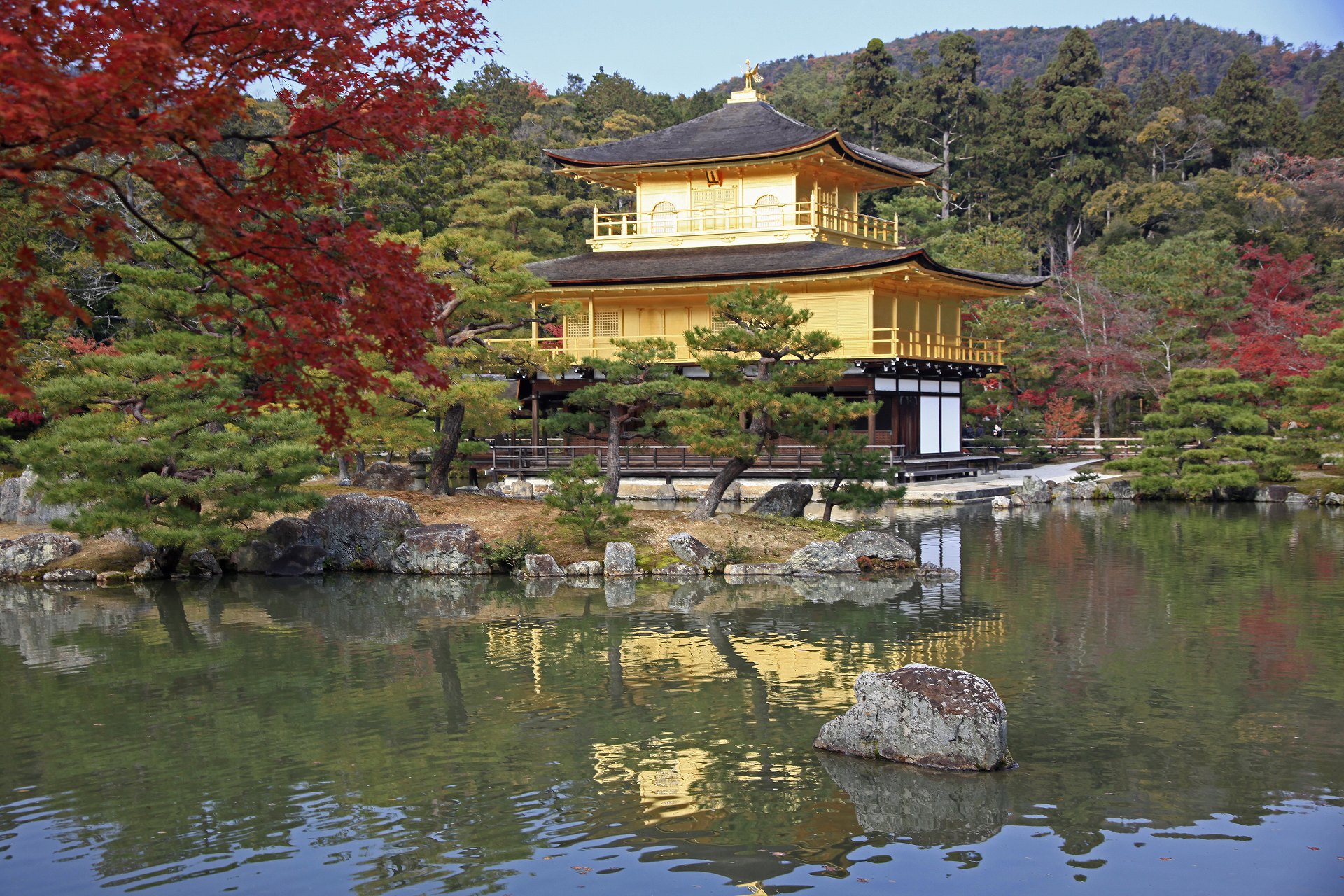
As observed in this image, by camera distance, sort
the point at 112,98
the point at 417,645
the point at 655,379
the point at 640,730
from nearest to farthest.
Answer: the point at 112,98
the point at 640,730
the point at 417,645
the point at 655,379

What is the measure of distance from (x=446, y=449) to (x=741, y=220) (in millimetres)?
15705

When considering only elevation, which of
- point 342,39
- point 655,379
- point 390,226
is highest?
point 390,226

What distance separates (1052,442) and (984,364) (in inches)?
269

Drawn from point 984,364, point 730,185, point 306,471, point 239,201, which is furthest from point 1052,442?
point 239,201

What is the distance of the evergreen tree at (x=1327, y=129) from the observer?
2286 inches

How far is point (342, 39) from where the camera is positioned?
23.4 ft

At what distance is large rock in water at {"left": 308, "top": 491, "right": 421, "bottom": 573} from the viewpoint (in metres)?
19.8

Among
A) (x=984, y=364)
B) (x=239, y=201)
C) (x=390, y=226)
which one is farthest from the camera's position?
(x=390, y=226)

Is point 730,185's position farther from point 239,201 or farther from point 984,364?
point 239,201

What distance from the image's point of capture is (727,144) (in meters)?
37.1

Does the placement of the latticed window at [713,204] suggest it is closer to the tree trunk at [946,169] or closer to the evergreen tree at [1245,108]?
the tree trunk at [946,169]

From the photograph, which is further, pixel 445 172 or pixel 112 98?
pixel 445 172

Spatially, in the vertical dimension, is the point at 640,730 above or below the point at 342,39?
below

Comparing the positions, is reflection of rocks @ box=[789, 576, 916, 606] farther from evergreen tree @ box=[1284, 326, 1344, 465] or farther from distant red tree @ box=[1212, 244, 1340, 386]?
distant red tree @ box=[1212, 244, 1340, 386]
